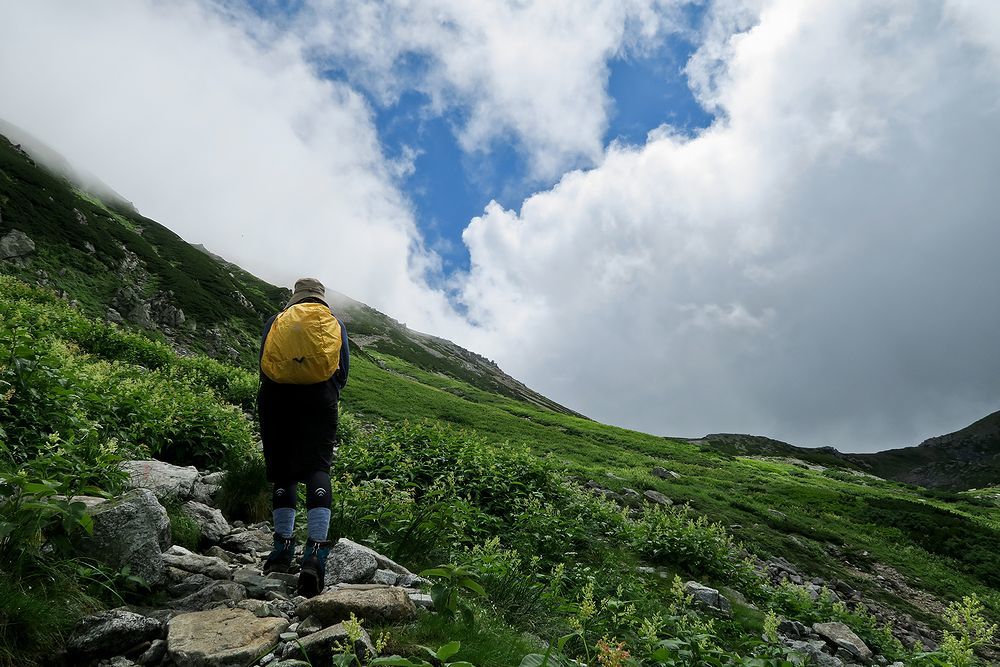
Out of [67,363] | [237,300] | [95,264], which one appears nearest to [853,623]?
[67,363]

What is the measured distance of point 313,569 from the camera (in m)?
4.81

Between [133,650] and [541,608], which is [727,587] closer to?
[541,608]

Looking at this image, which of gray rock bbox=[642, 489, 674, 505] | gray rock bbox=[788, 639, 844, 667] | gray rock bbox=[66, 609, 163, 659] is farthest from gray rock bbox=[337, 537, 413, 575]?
gray rock bbox=[642, 489, 674, 505]

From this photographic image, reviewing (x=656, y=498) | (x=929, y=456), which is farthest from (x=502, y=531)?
(x=929, y=456)

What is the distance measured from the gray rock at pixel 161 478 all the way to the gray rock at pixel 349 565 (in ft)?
7.44

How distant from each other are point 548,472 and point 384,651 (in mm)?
9050

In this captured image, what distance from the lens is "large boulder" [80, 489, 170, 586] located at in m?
4.34

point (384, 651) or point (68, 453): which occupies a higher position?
point (384, 651)

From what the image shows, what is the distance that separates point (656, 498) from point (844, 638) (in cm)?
1089

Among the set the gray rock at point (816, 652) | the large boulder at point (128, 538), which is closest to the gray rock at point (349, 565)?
the large boulder at point (128, 538)

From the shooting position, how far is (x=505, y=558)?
22.9 ft

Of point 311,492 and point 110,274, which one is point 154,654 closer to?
point 311,492

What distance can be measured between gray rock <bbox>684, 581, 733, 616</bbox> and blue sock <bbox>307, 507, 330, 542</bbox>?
244 inches

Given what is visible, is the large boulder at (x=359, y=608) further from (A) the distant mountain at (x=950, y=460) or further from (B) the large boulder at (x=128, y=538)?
(A) the distant mountain at (x=950, y=460)
